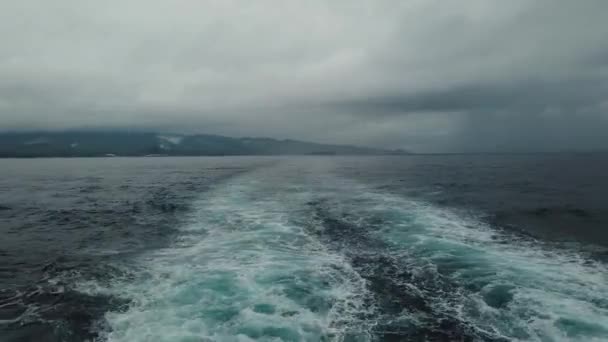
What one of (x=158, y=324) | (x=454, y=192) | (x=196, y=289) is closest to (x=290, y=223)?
(x=196, y=289)

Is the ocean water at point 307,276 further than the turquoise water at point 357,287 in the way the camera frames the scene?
Yes

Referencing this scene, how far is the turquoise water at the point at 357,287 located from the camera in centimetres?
1012

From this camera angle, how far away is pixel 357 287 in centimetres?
1297

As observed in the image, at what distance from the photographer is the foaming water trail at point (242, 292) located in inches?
400

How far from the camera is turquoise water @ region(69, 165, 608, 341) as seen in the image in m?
10.1

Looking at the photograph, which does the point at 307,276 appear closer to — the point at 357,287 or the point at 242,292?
the point at 357,287

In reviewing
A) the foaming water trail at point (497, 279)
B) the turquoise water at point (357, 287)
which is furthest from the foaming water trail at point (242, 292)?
the foaming water trail at point (497, 279)

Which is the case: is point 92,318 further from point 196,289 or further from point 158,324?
point 196,289

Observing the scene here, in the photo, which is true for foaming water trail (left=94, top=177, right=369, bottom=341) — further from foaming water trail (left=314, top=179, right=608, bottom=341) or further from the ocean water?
foaming water trail (left=314, top=179, right=608, bottom=341)

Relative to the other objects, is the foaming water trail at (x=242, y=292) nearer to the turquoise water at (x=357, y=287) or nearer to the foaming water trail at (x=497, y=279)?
the turquoise water at (x=357, y=287)

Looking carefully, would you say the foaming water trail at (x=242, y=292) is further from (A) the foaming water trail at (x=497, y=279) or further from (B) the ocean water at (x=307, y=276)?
(A) the foaming water trail at (x=497, y=279)

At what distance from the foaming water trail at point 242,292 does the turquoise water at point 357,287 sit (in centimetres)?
5

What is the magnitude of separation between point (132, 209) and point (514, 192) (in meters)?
43.4

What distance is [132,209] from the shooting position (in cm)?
3100
